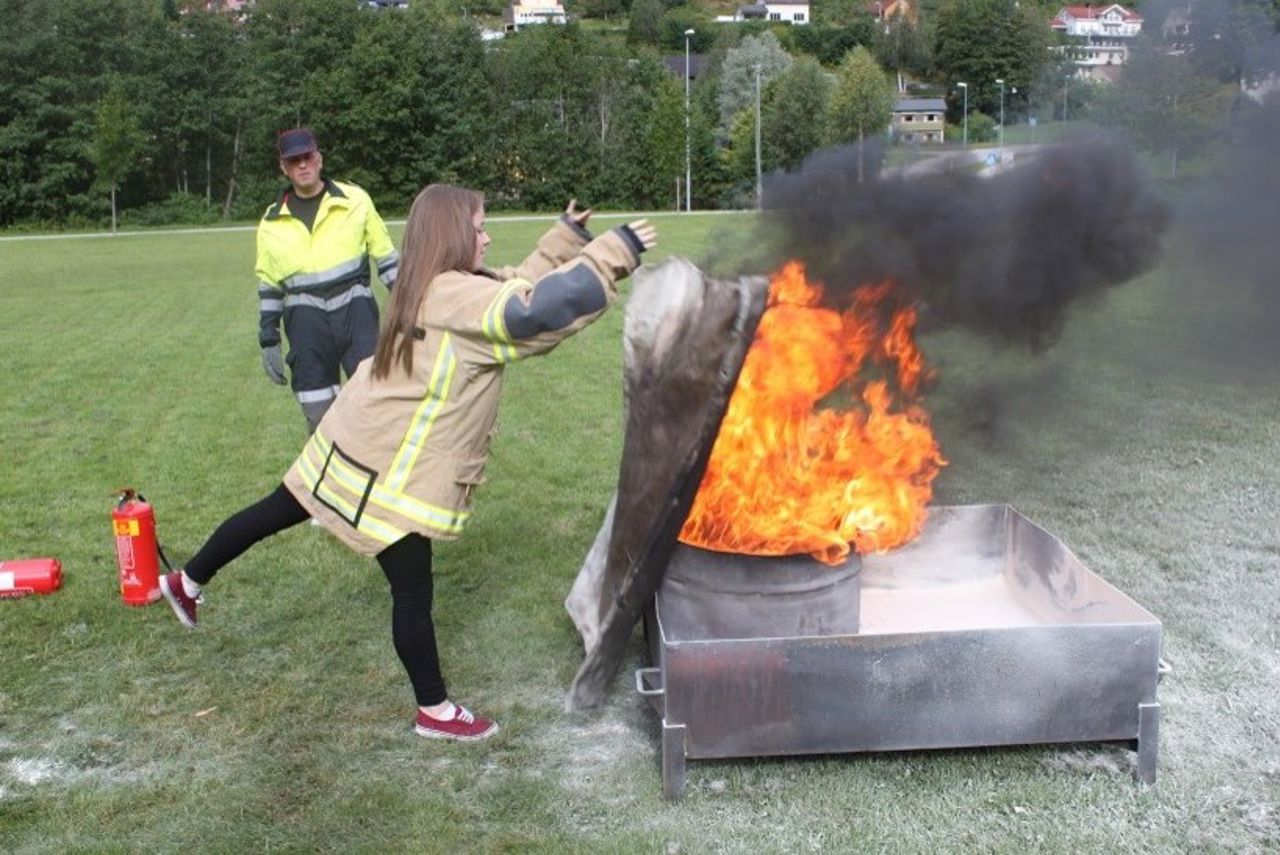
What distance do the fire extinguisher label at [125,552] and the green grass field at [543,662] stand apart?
25 cm

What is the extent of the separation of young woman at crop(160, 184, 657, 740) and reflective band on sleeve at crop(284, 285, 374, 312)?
1992 mm

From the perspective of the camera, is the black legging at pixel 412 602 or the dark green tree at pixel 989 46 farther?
the dark green tree at pixel 989 46

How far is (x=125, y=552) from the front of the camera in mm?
5375

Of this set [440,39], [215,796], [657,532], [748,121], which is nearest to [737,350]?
[657,532]

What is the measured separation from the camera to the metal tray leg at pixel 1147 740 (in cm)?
367

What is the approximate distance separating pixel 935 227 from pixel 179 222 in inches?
1881

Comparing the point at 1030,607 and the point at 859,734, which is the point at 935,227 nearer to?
the point at 1030,607

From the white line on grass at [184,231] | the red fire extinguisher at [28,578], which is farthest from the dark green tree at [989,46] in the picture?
the white line on grass at [184,231]

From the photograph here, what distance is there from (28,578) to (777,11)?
130 m

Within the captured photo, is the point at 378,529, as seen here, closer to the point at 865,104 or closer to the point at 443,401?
the point at 443,401

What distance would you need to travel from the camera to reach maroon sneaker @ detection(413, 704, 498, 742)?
4148 millimetres

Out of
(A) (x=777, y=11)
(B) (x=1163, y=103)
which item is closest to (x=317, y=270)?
(B) (x=1163, y=103)

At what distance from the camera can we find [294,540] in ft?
20.7

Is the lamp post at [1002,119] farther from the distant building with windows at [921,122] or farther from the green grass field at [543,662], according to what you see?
the green grass field at [543,662]
